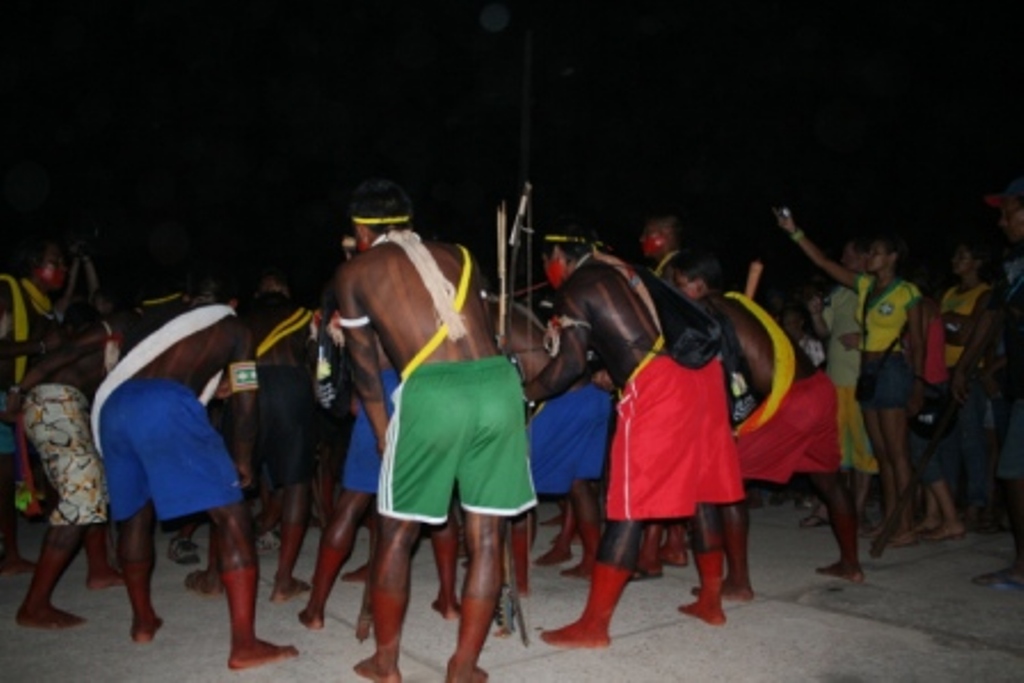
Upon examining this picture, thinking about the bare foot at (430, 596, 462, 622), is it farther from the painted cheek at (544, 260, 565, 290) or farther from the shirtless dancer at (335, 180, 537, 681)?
the painted cheek at (544, 260, 565, 290)

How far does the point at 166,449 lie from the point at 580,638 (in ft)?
6.42

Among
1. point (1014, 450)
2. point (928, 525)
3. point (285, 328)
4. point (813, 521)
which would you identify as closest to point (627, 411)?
point (285, 328)

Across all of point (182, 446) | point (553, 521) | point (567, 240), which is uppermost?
point (567, 240)

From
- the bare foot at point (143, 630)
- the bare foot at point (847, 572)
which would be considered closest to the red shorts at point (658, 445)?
the bare foot at point (847, 572)

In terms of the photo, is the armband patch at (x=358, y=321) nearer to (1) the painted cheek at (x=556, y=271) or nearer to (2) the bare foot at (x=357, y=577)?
(1) the painted cheek at (x=556, y=271)

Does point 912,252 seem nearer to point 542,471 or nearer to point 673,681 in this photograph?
point 542,471

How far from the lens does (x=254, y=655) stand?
399cm

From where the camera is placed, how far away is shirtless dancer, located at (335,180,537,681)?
3.53 meters

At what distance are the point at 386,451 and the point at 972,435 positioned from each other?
196 inches

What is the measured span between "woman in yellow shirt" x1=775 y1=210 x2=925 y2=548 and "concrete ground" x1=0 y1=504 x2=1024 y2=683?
2.20 ft

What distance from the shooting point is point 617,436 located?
433cm

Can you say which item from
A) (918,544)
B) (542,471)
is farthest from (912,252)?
(542,471)

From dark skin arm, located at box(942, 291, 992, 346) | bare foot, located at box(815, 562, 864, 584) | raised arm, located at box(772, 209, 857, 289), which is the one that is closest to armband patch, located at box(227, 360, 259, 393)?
bare foot, located at box(815, 562, 864, 584)

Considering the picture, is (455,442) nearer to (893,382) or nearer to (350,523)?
(350,523)
